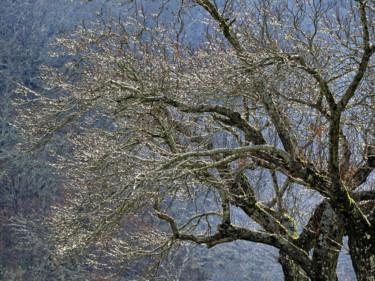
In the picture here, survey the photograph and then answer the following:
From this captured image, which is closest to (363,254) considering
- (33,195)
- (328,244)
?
(328,244)

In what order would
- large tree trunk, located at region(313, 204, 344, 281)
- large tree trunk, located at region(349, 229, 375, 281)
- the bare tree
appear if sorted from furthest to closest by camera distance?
large tree trunk, located at region(313, 204, 344, 281) < large tree trunk, located at region(349, 229, 375, 281) < the bare tree

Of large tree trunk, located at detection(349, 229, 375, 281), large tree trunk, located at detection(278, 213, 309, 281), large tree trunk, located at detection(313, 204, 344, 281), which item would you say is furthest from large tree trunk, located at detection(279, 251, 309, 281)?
large tree trunk, located at detection(349, 229, 375, 281)

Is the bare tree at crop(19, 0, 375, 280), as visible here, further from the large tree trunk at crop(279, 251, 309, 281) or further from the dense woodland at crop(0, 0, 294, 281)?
the dense woodland at crop(0, 0, 294, 281)

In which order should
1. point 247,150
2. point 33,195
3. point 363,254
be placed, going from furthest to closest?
point 33,195, point 363,254, point 247,150

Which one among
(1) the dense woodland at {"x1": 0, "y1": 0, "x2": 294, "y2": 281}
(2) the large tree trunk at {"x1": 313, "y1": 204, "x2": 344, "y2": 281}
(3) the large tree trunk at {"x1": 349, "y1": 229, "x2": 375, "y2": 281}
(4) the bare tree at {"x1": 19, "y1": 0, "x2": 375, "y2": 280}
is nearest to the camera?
(4) the bare tree at {"x1": 19, "y1": 0, "x2": 375, "y2": 280}

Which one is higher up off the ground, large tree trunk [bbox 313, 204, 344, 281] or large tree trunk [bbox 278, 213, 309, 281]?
large tree trunk [bbox 313, 204, 344, 281]

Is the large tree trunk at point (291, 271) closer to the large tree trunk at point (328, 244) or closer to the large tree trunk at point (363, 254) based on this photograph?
the large tree trunk at point (328, 244)

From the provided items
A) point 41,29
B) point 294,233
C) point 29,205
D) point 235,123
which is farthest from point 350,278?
point 41,29

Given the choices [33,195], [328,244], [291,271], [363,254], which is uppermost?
[33,195]

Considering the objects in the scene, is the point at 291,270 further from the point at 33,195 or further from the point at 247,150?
the point at 33,195

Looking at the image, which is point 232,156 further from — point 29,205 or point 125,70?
point 29,205

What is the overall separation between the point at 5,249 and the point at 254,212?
69.0 feet

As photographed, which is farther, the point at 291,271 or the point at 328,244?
the point at 291,271

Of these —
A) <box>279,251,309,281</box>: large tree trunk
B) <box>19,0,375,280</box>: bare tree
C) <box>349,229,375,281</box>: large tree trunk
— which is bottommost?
<box>279,251,309,281</box>: large tree trunk
